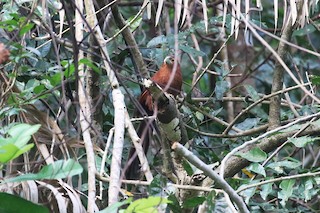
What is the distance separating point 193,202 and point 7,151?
0.86 m

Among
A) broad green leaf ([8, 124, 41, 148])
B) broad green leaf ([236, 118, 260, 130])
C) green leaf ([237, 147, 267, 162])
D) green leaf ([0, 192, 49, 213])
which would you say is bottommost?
broad green leaf ([236, 118, 260, 130])

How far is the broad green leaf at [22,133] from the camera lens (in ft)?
4.63

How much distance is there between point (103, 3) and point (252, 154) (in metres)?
1.02

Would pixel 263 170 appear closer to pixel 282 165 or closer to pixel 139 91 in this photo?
pixel 282 165

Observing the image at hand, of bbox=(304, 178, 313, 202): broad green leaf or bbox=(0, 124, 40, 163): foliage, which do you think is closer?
bbox=(0, 124, 40, 163): foliage

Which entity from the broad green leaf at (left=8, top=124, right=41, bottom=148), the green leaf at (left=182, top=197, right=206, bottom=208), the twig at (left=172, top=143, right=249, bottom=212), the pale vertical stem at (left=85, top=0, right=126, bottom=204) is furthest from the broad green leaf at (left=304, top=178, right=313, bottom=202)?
the broad green leaf at (left=8, top=124, right=41, bottom=148)

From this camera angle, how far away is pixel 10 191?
6.01 ft

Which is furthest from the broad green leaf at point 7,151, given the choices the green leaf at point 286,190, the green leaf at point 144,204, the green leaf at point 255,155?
the green leaf at point 286,190

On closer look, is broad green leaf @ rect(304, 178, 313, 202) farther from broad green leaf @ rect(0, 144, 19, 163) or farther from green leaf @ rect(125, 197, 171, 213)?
broad green leaf @ rect(0, 144, 19, 163)

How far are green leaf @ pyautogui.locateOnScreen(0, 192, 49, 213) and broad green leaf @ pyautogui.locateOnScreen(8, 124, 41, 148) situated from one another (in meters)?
0.24

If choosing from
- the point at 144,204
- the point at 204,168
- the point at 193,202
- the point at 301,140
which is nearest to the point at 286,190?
the point at 301,140

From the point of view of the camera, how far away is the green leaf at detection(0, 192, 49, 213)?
163 centimetres

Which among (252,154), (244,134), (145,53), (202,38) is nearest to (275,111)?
(244,134)

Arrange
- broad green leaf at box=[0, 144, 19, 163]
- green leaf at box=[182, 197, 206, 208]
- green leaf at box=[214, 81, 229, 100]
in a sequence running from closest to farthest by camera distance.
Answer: broad green leaf at box=[0, 144, 19, 163]
green leaf at box=[182, 197, 206, 208]
green leaf at box=[214, 81, 229, 100]
